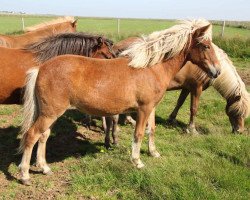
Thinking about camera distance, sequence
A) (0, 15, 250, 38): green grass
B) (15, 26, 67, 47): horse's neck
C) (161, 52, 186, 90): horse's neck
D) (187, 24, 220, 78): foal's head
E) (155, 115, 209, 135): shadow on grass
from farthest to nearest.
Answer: (0, 15, 250, 38): green grass < (15, 26, 67, 47): horse's neck < (155, 115, 209, 135): shadow on grass < (161, 52, 186, 90): horse's neck < (187, 24, 220, 78): foal's head

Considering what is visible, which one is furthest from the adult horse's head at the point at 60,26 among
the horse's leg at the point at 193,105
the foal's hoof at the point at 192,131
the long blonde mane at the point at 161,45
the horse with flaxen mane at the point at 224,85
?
the long blonde mane at the point at 161,45

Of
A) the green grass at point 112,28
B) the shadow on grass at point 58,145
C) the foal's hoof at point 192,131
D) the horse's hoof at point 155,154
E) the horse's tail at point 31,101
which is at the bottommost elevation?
the green grass at point 112,28

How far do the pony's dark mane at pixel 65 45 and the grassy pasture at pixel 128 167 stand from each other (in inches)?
65.4

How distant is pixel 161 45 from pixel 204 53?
24.0 inches

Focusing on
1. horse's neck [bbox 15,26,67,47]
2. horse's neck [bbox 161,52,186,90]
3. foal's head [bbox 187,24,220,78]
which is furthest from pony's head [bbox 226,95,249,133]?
horse's neck [bbox 15,26,67,47]

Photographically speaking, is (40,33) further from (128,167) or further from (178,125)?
(128,167)

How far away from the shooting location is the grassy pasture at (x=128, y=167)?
436cm

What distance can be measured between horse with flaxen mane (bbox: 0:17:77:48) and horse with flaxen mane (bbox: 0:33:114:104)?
200 cm

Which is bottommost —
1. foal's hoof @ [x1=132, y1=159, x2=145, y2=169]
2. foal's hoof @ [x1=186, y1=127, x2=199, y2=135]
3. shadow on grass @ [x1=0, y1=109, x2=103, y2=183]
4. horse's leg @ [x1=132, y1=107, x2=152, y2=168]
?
foal's hoof @ [x1=186, y1=127, x2=199, y2=135]

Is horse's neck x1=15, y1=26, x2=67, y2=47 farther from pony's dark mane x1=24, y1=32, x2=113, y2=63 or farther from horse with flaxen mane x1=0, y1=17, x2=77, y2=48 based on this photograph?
pony's dark mane x1=24, y1=32, x2=113, y2=63

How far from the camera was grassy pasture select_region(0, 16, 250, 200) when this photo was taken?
4.36 meters

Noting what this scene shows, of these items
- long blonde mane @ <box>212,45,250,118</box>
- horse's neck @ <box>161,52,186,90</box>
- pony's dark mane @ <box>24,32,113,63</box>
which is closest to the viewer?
horse's neck @ <box>161,52,186,90</box>

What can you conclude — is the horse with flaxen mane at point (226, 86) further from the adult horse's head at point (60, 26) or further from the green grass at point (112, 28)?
the green grass at point (112, 28)

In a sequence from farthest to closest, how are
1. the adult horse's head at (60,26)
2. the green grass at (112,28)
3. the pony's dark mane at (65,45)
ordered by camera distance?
1. the green grass at (112,28)
2. the adult horse's head at (60,26)
3. the pony's dark mane at (65,45)
